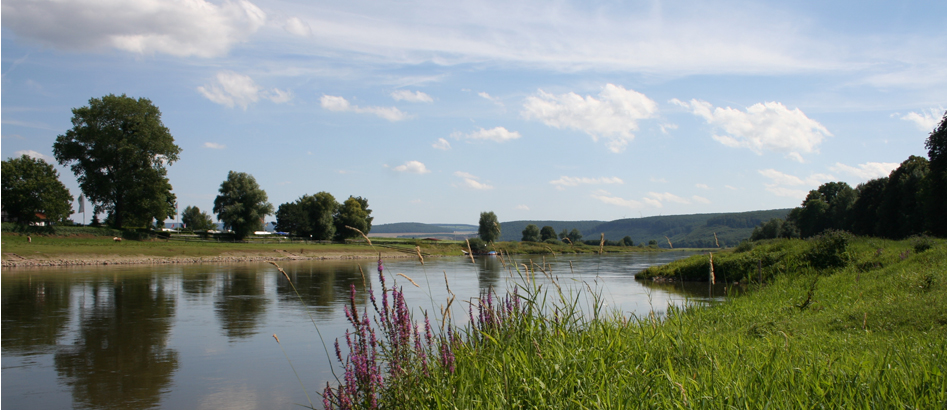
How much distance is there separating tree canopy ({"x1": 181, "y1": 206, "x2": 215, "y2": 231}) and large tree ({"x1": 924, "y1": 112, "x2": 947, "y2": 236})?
4828 inches

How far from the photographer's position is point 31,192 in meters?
47.3

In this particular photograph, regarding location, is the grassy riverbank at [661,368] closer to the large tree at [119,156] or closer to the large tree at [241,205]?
the large tree at [119,156]

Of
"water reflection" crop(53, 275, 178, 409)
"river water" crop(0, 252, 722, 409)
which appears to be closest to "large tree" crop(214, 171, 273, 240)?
"river water" crop(0, 252, 722, 409)

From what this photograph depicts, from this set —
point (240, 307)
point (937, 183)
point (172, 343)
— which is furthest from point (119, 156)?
point (937, 183)

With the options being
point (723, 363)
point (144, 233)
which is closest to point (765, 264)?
point (723, 363)

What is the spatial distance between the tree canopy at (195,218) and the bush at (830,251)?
124 metres

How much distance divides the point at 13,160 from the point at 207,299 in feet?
145

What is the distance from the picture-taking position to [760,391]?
11.6ft

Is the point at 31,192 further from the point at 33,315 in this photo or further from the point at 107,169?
the point at 33,315

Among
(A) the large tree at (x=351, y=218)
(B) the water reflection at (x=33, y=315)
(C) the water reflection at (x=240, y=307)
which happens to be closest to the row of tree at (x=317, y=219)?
(A) the large tree at (x=351, y=218)

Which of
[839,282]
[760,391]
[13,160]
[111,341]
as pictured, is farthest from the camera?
[13,160]

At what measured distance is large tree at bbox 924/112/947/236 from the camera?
35594 mm

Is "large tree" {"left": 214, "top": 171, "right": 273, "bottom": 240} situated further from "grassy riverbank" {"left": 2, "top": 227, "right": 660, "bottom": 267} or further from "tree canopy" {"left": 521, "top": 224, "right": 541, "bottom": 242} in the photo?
"tree canopy" {"left": 521, "top": 224, "right": 541, "bottom": 242}

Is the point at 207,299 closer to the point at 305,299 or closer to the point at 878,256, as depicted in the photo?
the point at 305,299
